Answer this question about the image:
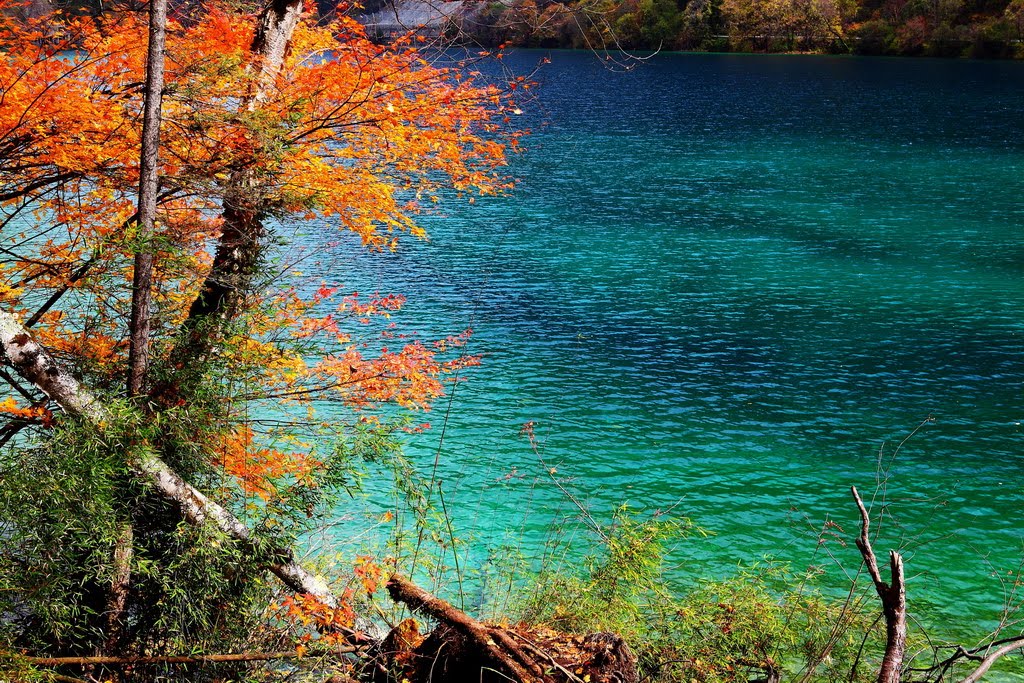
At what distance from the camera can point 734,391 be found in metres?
19.7

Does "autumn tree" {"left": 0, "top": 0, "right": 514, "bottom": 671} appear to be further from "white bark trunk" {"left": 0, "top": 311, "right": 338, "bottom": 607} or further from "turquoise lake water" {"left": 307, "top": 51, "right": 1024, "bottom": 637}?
"turquoise lake water" {"left": 307, "top": 51, "right": 1024, "bottom": 637}

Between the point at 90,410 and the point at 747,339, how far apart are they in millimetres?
18598

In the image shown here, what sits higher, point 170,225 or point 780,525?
point 170,225

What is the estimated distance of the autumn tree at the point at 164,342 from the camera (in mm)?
7117

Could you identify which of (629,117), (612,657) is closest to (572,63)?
(629,117)

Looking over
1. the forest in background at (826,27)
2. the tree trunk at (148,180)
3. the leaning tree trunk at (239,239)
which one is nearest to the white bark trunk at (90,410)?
the tree trunk at (148,180)

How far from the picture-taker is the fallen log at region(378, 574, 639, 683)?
6441 millimetres

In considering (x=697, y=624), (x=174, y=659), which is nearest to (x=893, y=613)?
(x=697, y=624)

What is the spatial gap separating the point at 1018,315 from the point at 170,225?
23876 mm

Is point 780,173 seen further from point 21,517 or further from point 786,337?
point 21,517

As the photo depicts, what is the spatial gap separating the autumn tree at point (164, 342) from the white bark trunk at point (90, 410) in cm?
2

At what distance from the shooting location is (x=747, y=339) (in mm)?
23094

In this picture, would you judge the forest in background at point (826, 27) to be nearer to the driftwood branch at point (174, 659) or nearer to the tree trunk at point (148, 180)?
the tree trunk at point (148, 180)

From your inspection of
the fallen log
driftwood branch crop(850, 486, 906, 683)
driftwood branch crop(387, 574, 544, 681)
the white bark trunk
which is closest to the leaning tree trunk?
the white bark trunk
